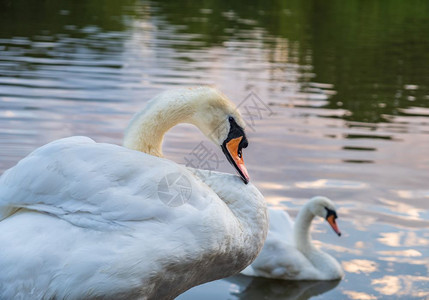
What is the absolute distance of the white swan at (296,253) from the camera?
6879mm

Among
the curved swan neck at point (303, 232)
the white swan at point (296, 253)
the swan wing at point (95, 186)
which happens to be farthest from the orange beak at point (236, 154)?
the curved swan neck at point (303, 232)

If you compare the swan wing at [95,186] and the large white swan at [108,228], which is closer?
the large white swan at [108,228]

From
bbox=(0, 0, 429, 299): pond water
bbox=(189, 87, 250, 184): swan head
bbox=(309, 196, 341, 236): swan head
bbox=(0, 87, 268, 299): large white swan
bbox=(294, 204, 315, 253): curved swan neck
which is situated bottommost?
bbox=(0, 0, 429, 299): pond water

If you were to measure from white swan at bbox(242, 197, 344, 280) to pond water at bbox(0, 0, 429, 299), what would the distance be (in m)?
0.11

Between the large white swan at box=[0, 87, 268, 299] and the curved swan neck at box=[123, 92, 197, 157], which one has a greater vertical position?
the curved swan neck at box=[123, 92, 197, 157]

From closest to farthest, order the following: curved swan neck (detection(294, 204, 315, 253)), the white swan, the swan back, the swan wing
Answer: the swan back → the swan wing → the white swan → curved swan neck (detection(294, 204, 315, 253))

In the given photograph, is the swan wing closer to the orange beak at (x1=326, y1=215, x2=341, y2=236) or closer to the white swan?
the white swan

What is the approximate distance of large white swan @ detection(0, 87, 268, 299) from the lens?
3.61 metres

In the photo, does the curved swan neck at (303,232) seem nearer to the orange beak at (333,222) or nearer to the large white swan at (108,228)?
the orange beak at (333,222)

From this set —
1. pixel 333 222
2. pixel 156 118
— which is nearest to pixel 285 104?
pixel 333 222

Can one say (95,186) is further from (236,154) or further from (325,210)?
(325,210)

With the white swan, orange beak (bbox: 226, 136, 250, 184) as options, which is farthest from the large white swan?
the white swan

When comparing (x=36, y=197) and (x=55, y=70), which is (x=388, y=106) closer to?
(x=55, y=70)

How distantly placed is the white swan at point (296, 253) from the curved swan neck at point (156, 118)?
9.14ft
